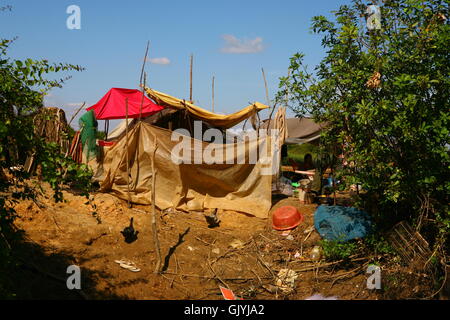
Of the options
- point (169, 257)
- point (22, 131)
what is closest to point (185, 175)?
point (169, 257)

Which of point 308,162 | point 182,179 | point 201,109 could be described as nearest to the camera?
point 182,179

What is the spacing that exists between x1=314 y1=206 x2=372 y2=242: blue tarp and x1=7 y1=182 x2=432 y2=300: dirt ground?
0.34 meters

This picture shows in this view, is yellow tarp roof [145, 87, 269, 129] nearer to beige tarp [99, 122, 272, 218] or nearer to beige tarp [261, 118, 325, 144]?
beige tarp [99, 122, 272, 218]

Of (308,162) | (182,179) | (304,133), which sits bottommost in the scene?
(308,162)

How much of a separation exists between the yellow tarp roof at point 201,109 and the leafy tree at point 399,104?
310cm

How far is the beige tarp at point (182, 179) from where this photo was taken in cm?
896

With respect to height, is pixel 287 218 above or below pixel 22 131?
below

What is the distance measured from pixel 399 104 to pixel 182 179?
5.05m

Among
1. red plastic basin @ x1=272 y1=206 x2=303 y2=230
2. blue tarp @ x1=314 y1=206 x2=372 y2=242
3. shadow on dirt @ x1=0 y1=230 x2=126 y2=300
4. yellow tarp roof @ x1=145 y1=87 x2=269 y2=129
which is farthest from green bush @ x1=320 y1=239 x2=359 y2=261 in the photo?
yellow tarp roof @ x1=145 y1=87 x2=269 y2=129

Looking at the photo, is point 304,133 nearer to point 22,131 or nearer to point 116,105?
point 116,105

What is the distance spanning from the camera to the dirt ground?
19.4 ft

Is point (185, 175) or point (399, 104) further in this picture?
point (185, 175)

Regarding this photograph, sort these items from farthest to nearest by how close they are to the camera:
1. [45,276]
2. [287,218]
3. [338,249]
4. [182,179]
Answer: [182,179] → [287,218] → [338,249] → [45,276]

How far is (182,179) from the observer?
30.1 ft
